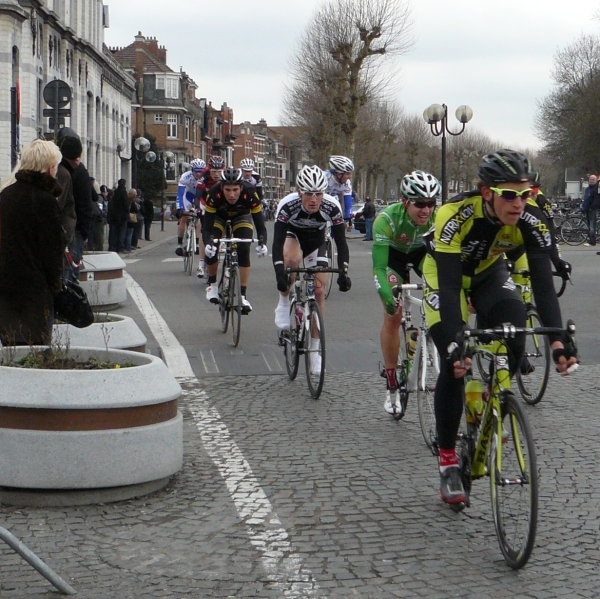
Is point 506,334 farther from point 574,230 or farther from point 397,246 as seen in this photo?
point 574,230

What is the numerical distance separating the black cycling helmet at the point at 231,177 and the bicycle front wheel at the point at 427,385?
230 inches

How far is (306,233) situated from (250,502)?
4.52 m

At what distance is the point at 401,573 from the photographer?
455 centimetres

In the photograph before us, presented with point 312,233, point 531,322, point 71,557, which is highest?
point 312,233

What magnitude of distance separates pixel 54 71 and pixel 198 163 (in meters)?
31.2

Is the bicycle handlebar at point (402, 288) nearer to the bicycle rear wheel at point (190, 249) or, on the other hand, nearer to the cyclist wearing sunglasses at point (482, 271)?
the cyclist wearing sunglasses at point (482, 271)

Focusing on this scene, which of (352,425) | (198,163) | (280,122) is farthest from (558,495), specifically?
(280,122)

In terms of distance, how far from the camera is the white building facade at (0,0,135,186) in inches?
1598

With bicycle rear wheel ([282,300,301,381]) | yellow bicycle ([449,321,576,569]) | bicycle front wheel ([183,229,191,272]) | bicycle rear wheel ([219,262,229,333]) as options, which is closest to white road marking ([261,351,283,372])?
bicycle rear wheel ([282,300,301,381])

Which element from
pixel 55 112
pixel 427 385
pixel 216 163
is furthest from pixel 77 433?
pixel 216 163

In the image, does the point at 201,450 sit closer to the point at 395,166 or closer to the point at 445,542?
the point at 445,542

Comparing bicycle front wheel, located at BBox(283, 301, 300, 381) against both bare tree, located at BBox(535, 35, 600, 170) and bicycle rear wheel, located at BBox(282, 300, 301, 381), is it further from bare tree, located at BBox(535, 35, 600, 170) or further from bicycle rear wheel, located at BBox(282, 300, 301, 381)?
bare tree, located at BBox(535, 35, 600, 170)

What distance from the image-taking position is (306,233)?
9.87m

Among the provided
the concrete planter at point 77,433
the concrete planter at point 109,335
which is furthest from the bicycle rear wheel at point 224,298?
the concrete planter at point 77,433
